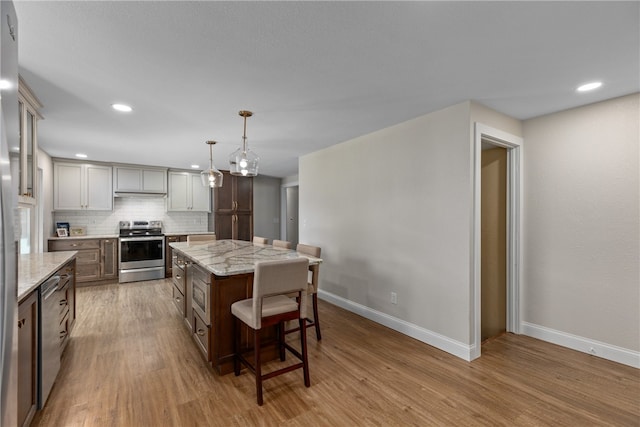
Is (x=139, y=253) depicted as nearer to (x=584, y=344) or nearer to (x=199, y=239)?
(x=199, y=239)

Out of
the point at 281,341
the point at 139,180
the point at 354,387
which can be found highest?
the point at 139,180

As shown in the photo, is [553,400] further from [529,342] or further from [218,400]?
[218,400]

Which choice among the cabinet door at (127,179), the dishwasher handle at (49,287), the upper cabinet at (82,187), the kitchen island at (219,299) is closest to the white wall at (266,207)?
the cabinet door at (127,179)

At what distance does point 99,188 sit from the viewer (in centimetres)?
553

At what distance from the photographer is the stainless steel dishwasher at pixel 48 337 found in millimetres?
1906

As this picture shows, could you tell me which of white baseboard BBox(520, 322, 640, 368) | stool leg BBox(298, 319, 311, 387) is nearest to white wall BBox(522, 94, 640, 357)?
white baseboard BBox(520, 322, 640, 368)

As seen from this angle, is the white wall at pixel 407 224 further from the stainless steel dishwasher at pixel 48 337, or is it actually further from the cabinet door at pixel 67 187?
the cabinet door at pixel 67 187

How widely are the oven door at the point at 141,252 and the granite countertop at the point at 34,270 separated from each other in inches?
98.4

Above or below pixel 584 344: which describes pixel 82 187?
above

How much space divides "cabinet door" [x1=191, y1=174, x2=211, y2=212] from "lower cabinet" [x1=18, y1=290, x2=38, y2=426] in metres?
4.75

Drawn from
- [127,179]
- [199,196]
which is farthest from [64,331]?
[199,196]

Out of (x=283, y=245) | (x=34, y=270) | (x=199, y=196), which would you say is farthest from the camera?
(x=199, y=196)

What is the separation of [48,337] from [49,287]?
34cm

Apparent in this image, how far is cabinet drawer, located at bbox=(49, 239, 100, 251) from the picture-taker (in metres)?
4.87
